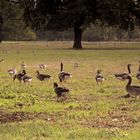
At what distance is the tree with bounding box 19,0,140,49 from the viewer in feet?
215

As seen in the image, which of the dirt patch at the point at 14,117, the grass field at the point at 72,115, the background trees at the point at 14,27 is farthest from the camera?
the background trees at the point at 14,27

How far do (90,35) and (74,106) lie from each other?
115650 millimetres

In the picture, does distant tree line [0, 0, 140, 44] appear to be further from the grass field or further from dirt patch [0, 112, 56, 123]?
dirt patch [0, 112, 56, 123]

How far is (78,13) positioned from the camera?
215 feet

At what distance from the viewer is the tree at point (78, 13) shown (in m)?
65.5

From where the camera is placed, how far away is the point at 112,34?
130250 mm

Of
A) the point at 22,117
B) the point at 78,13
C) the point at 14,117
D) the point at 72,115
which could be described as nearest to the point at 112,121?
the point at 72,115

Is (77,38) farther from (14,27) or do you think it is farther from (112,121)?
(112,121)

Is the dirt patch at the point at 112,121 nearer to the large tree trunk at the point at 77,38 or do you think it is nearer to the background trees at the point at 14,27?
the large tree trunk at the point at 77,38

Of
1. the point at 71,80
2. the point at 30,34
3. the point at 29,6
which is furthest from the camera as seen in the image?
the point at 30,34

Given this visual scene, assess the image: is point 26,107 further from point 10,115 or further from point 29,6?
point 29,6

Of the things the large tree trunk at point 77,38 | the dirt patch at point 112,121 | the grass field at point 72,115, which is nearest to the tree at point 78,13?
the large tree trunk at point 77,38

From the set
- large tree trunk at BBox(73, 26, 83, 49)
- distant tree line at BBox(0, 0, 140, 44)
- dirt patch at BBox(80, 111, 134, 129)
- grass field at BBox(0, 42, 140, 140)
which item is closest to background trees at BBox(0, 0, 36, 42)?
distant tree line at BBox(0, 0, 140, 44)

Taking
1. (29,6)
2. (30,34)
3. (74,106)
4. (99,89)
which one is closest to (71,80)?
(99,89)
